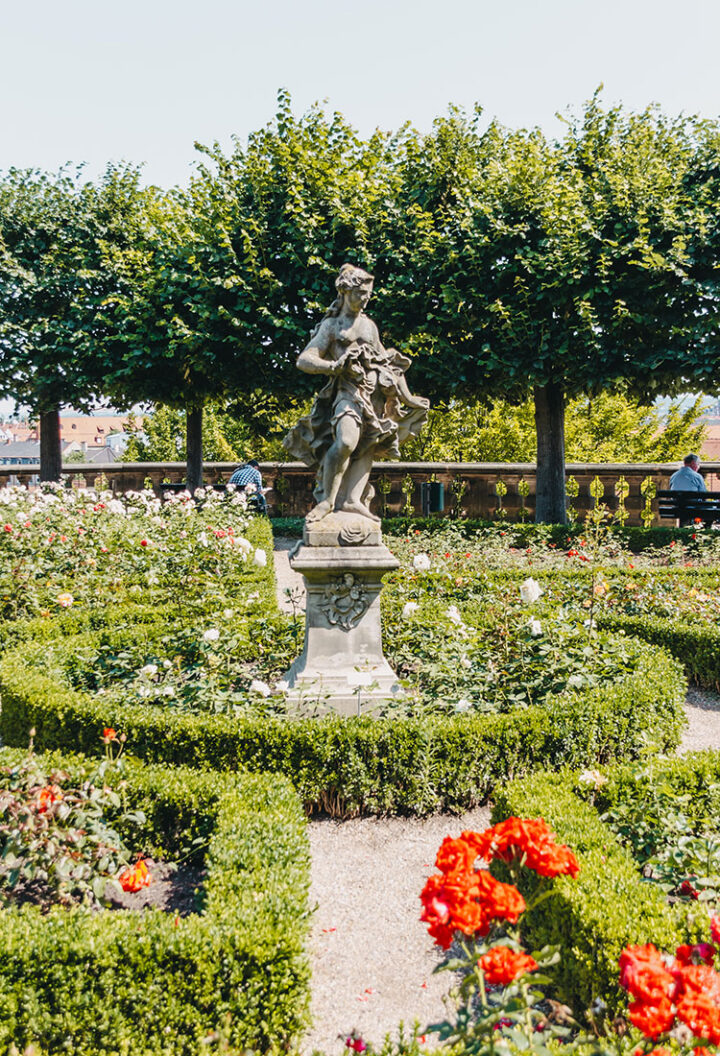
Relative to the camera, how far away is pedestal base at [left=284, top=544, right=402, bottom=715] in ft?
16.4

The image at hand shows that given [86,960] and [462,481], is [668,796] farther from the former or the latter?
[462,481]

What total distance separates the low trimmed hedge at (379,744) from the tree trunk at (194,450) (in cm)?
1206

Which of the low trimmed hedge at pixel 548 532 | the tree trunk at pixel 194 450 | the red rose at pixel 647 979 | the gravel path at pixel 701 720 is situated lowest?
the gravel path at pixel 701 720

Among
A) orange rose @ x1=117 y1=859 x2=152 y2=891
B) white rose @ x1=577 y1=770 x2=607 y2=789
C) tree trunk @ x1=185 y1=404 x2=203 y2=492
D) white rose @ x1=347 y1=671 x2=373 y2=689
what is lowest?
orange rose @ x1=117 y1=859 x2=152 y2=891

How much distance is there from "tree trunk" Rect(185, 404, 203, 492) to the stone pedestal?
1138 cm

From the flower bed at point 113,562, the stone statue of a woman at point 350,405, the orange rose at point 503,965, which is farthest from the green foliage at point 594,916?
the flower bed at point 113,562

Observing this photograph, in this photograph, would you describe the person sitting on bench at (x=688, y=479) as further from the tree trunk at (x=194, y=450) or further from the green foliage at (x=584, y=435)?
the green foliage at (x=584, y=435)

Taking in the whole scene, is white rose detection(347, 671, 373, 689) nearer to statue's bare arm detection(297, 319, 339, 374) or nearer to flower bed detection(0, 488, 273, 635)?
flower bed detection(0, 488, 273, 635)

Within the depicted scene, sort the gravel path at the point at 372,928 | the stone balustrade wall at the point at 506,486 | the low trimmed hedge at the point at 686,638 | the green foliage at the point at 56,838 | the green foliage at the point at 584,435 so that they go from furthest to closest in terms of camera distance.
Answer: the green foliage at the point at 584,435 → the stone balustrade wall at the point at 506,486 → the low trimmed hedge at the point at 686,638 → the green foliage at the point at 56,838 → the gravel path at the point at 372,928

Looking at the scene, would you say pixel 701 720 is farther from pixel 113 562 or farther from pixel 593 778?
pixel 113 562

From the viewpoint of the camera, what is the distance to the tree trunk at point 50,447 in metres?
18.0

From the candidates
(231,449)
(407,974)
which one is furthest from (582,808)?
(231,449)

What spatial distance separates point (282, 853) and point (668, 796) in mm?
1865

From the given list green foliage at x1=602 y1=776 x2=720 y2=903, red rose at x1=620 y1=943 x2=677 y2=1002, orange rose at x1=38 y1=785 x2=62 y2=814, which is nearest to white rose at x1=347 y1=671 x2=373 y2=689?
green foliage at x1=602 y1=776 x2=720 y2=903
